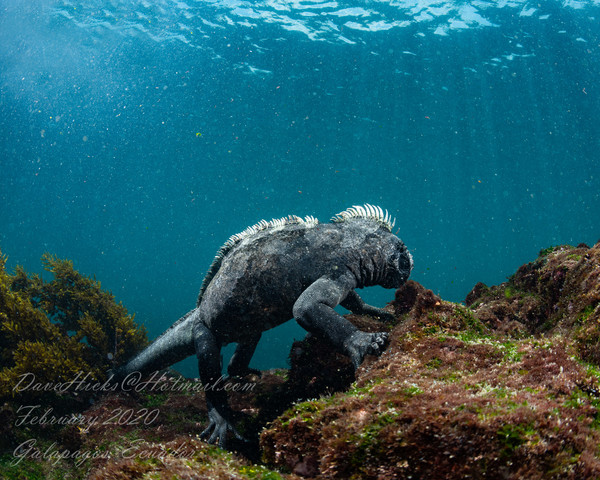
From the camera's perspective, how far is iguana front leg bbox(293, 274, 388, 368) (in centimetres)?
324

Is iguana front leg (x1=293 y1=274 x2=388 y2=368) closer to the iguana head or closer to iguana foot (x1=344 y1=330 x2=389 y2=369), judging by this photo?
iguana foot (x1=344 y1=330 x2=389 y2=369)

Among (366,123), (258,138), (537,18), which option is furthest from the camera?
(258,138)

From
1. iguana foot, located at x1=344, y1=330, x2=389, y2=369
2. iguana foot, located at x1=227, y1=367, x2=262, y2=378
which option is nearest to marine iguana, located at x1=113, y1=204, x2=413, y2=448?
iguana foot, located at x1=344, y1=330, x2=389, y2=369

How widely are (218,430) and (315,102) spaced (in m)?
28.9

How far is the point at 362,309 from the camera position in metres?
5.00

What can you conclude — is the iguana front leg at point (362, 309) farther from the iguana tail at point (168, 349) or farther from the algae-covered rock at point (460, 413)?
the iguana tail at point (168, 349)

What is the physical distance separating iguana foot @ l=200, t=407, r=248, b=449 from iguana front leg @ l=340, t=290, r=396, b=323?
7.08 feet

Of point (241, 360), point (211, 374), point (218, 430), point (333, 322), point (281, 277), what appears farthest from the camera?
point (241, 360)

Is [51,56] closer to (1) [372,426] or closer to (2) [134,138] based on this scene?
(2) [134,138]

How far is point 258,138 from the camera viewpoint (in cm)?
3719

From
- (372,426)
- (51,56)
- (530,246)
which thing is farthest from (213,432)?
(530,246)

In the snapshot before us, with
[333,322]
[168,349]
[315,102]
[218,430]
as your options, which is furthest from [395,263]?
[315,102]

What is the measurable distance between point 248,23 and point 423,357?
79.8ft

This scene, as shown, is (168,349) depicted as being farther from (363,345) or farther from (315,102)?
(315,102)
